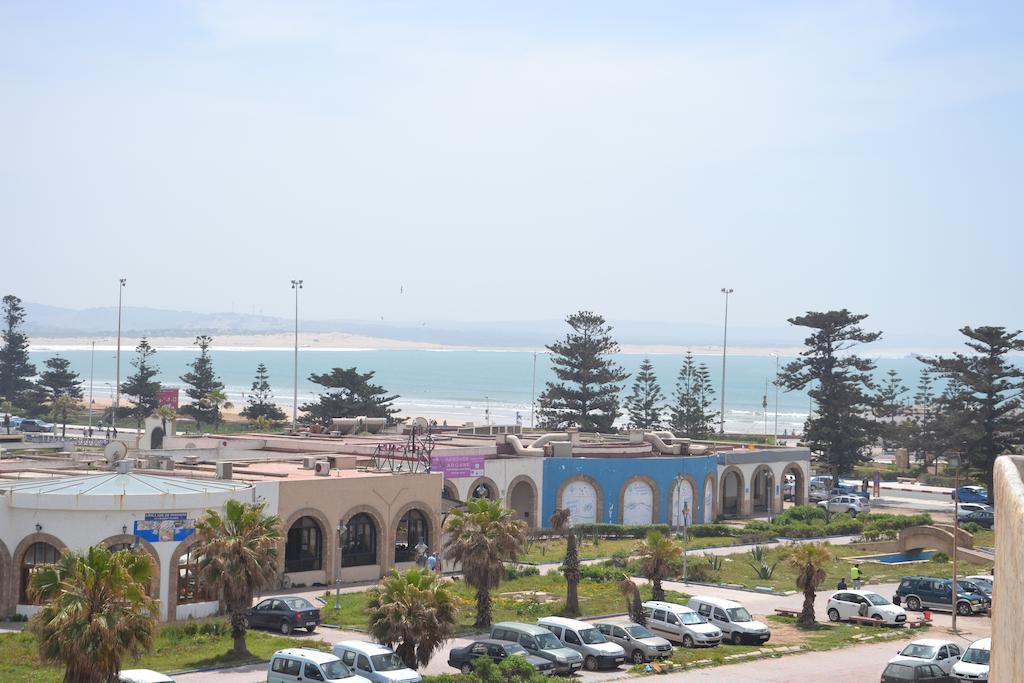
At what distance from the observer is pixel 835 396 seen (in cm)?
8256

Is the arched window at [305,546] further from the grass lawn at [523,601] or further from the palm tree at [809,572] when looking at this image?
the palm tree at [809,572]

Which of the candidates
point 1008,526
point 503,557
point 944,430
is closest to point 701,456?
point 944,430

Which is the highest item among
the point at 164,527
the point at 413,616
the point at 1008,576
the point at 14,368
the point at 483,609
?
the point at 14,368

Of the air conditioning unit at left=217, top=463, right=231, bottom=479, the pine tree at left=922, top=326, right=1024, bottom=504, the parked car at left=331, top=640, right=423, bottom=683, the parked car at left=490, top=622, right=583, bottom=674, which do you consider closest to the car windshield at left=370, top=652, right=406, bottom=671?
the parked car at left=331, top=640, right=423, bottom=683

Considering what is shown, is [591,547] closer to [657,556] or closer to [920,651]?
[657,556]

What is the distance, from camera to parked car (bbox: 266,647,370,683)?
26.5m

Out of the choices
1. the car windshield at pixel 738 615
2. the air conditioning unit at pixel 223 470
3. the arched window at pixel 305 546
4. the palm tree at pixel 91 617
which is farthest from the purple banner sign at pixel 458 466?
the palm tree at pixel 91 617

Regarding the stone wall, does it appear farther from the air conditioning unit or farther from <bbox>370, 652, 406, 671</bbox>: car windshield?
the air conditioning unit

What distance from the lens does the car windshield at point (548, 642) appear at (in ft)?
99.1

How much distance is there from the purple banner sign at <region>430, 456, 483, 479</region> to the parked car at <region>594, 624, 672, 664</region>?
1927cm

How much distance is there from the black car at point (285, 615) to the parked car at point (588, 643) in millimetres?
6079

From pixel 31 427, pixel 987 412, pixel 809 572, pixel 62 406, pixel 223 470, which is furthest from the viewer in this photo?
pixel 62 406

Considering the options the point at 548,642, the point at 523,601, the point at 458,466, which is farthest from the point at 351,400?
the point at 548,642

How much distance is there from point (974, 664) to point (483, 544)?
12366 mm
